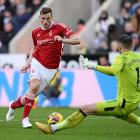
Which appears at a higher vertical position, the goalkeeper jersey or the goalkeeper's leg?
the goalkeeper jersey

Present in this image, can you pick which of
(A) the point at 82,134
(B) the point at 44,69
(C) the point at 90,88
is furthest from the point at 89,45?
(A) the point at 82,134

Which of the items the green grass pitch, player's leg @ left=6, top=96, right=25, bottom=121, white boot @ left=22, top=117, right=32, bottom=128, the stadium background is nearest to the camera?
the green grass pitch

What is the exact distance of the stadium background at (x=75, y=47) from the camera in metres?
19.5

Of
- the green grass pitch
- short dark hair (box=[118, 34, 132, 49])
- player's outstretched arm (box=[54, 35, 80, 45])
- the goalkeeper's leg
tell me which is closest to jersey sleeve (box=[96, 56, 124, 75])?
short dark hair (box=[118, 34, 132, 49])

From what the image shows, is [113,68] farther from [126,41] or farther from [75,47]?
[75,47]

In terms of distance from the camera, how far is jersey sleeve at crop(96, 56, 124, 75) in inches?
441

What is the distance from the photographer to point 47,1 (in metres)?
25.0

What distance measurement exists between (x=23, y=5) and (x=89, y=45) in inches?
124

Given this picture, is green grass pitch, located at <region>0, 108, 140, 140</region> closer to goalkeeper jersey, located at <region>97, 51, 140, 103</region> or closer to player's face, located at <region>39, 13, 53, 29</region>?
goalkeeper jersey, located at <region>97, 51, 140, 103</region>

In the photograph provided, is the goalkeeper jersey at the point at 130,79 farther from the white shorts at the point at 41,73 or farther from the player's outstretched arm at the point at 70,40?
the white shorts at the point at 41,73

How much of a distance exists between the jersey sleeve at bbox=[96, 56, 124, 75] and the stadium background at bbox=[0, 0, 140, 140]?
242 centimetres

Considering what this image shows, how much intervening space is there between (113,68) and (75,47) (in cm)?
1222

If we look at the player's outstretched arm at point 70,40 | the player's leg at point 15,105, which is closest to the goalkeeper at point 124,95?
the player's outstretched arm at point 70,40

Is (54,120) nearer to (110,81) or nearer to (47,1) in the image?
(110,81)
